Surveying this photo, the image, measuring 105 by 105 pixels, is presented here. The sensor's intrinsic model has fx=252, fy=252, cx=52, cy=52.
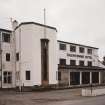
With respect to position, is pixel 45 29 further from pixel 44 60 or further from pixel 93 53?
pixel 93 53

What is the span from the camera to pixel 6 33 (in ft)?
132

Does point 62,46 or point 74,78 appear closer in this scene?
point 74,78

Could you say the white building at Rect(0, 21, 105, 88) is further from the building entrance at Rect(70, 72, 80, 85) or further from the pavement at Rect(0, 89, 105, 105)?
Answer: the pavement at Rect(0, 89, 105, 105)

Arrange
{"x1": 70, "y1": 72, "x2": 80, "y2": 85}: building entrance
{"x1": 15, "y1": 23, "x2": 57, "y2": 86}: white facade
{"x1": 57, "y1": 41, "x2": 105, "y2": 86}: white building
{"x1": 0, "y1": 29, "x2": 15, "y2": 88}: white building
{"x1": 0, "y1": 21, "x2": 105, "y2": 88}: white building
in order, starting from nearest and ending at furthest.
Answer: {"x1": 15, "y1": 23, "x2": 57, "y2": 86}: white facade → {"x1": 0, "y1": 21, "x2": 105, "y2": 88}: white building → {"x1": 0, "y1": 29, "x2": 15, "y2": 88}: white building → {"x1": 57, "y1": 41, "x2": 105, "y2": 86}: white building → {"x1": 70, "y1": 72, "x2": 80, "y2": 85}: building entrance

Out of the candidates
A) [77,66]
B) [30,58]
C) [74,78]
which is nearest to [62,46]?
[77,66]

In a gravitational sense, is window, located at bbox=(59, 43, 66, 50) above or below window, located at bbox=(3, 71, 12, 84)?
above

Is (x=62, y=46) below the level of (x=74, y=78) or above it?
above

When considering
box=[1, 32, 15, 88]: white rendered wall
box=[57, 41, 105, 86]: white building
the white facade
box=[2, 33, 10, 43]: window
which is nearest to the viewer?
the white facade

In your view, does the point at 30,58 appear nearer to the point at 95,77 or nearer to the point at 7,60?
the point at 7,60

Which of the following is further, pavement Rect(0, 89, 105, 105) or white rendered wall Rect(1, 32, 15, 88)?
white rendered wall Rect(1, 32, 15, 88)

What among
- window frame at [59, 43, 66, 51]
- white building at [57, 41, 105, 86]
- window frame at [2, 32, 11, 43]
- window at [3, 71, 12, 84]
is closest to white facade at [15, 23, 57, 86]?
window at [3, 71, 12, 84]

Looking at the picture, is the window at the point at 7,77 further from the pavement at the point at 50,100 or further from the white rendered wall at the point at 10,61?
the pavement at the point at 50,100

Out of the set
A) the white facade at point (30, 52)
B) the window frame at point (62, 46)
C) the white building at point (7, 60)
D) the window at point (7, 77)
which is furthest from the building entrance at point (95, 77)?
the window at point (7, 77)

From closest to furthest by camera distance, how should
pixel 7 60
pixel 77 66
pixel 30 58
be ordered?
pixel 30 58, pixel 7 60, pixel 77 66
